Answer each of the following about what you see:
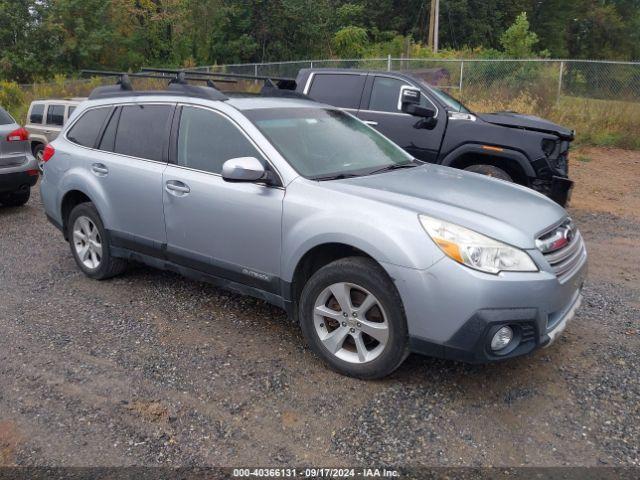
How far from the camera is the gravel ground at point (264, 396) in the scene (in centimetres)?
303

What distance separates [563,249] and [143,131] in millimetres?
3408

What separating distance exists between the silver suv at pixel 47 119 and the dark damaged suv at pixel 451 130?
6308 millimetres

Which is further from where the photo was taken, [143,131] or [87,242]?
[87,242]

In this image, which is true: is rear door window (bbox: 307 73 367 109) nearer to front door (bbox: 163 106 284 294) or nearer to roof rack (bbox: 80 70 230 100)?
roof rack (bbox: 80 70 230 100)

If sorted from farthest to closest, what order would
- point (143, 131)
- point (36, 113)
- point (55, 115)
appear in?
point (36, 113) → point (55, 115) → point (143, 131)

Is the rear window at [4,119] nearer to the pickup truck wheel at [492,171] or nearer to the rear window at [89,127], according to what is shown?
the rear window at [89,127]

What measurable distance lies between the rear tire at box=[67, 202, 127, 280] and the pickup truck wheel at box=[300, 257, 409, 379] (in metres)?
2.36

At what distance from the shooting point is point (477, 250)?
128 inches

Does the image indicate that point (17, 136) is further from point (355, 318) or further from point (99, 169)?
point (355, 318)

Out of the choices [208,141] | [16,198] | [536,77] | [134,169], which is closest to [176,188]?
[208,141]

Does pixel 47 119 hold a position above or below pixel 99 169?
below

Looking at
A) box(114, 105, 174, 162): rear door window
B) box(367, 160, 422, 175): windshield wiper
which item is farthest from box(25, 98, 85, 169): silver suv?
box(367, 160, 422, 175): windshield wiper

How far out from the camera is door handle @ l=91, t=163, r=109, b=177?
5.16 meters

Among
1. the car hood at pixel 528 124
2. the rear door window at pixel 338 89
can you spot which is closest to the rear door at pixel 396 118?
the rear door window at pixel 338 89
